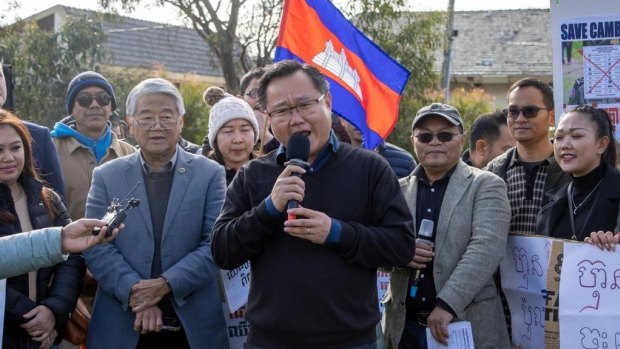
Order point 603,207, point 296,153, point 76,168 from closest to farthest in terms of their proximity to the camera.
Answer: point 296,153, point 603,207, point 76,168

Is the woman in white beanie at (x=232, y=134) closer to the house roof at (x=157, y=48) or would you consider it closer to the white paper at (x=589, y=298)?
the white paper at (x=589, y=298)

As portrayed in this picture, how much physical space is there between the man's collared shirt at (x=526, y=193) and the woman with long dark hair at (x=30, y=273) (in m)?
2.63

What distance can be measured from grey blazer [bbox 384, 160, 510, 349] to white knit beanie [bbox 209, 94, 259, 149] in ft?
5.12

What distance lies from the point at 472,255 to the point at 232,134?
1969 mm

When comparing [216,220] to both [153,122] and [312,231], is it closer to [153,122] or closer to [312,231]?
[312,231]

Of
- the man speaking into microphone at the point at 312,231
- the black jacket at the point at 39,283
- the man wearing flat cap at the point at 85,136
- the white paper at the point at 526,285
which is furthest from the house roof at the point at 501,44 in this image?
the man speaking into microphone at the point at 312,231

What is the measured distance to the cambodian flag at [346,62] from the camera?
6227 mm

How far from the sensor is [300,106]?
4180 millimetres

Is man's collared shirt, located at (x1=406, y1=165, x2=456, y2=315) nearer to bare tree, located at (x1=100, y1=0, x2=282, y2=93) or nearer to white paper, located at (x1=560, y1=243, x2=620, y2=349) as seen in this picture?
white paper, located at (x1=560, y1=243, x2=620, y2=349)

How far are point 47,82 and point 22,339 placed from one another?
38.0 ft

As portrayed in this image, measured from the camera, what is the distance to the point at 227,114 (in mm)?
6125

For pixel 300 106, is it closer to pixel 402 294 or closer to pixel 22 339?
pixel 402 294

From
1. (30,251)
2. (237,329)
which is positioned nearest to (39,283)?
(30,251)

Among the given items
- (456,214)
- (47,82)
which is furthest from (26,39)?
(456,214)
